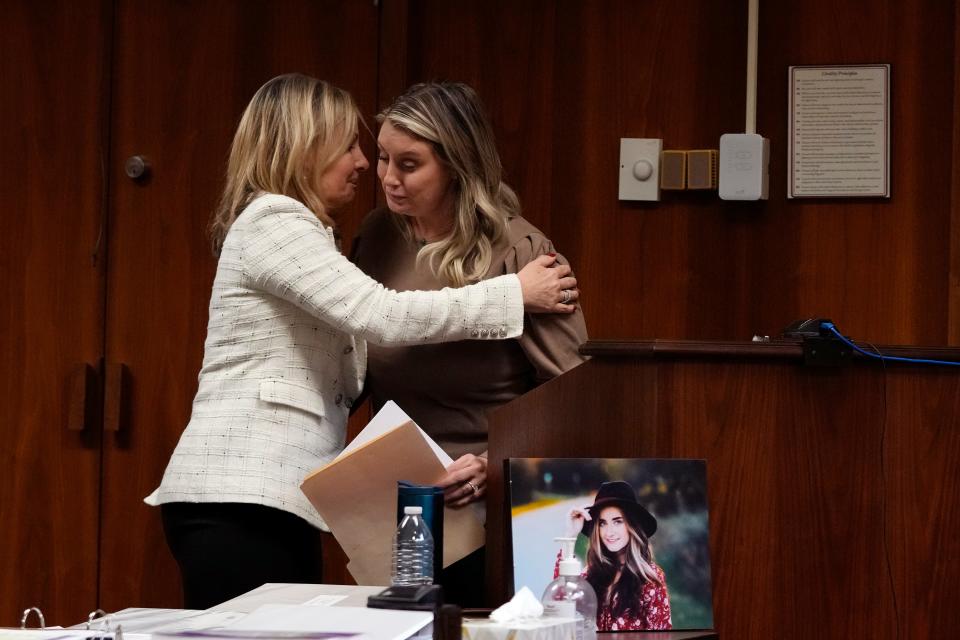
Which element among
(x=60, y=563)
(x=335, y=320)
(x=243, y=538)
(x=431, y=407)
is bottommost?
(x=60, y=563)

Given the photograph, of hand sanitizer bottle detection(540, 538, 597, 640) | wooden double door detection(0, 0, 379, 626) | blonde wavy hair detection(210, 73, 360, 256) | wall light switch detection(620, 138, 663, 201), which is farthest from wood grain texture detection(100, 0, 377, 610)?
hand sanitizer bottle detection(540, 538, 597, 640)

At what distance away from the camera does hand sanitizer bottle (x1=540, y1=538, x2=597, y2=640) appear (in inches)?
55.8

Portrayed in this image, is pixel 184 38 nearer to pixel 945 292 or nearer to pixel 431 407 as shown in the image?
pixel 431 407

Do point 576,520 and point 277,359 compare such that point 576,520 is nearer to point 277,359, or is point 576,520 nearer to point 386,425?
point 386,425

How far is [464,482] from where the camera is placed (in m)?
1.83

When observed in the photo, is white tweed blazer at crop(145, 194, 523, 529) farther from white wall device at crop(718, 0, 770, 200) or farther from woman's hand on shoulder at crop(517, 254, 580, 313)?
white wall device at crop(718, 0, 770, 200)

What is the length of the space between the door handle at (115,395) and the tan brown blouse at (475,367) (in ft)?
4.00

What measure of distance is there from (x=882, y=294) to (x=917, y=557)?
1.34 metres

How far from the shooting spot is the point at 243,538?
1931mm

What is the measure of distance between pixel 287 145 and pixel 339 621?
104cm

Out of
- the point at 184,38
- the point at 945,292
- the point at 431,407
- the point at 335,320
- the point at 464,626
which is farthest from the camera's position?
the point at 184,38

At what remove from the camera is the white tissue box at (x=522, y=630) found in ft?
4.37

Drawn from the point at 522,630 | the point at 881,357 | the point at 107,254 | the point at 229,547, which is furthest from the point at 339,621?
the point at 107,254

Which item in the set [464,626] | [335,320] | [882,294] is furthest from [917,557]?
[882,294]
